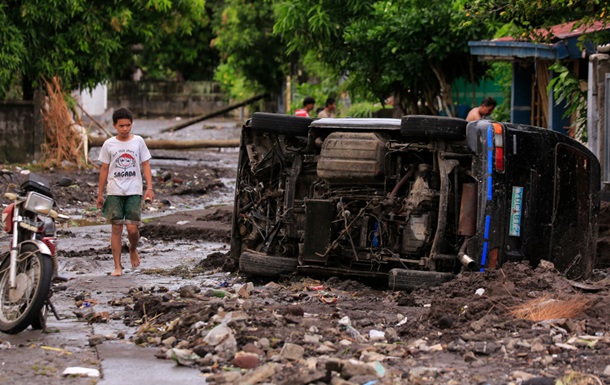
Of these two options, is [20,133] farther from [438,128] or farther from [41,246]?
[41,246]

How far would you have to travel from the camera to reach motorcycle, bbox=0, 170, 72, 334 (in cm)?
776

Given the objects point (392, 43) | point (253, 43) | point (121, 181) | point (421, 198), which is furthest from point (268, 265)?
point (253, 43)

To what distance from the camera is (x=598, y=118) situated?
13.7m

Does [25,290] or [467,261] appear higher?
[467,261]

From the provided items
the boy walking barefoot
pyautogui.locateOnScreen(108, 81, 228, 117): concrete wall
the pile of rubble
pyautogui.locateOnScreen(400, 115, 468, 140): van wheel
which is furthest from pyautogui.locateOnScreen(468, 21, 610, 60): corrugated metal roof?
pyautogui.locateOnScreen(108, 81, 228, 117): concrete wall

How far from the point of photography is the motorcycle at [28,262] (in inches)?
305

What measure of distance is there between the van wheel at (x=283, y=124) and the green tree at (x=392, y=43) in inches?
407

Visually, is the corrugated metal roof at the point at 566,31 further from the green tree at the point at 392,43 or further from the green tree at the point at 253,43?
the green tree at the point at 253,43

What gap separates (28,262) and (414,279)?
3173mm

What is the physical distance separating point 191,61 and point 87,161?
3106 cm

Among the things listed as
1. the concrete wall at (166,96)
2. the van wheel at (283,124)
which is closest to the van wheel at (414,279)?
the van wheel at (283,124)

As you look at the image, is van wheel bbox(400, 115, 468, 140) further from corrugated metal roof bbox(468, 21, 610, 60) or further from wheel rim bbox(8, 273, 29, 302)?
corrugated metal roof bbox(468, 21, 610, 60)

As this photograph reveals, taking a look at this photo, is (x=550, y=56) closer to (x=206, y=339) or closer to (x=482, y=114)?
(x=482, y=114)

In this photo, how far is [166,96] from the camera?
54656 millimetres
